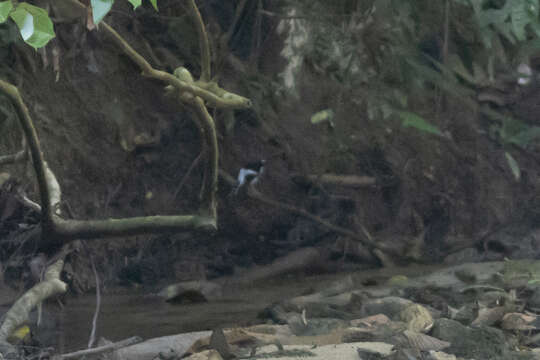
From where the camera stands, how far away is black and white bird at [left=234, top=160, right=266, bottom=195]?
5200 millimetres

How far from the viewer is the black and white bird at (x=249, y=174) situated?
520cm

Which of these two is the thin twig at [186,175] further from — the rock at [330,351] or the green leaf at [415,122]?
the rock at [330,351]

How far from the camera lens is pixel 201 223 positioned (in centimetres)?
332

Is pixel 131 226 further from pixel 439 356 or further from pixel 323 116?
pixel 323 116

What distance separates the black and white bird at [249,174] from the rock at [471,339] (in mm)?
2858

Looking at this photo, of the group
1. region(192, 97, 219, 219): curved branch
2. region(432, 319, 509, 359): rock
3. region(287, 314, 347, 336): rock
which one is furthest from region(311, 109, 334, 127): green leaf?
region(432, 319, 509, 359): rock

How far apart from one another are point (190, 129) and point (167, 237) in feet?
2.62

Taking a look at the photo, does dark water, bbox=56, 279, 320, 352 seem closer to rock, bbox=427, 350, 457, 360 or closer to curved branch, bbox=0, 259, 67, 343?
curved branch, bbox=0, 259, 67, 343

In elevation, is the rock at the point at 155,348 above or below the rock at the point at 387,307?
below

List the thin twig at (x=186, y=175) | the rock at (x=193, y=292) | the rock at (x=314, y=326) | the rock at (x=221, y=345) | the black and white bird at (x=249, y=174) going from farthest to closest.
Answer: the black and white bird at (x=249, y=174) < the thin twig at (x=186, y=175) < the rock at (x=193, y=292) < the rock at (x=314, y=326) < the rock at (x=221, y=345)

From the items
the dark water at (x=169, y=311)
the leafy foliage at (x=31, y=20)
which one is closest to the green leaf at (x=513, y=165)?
the dark water at (x=169, y=311)

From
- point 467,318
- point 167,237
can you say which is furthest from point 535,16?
point 167,237

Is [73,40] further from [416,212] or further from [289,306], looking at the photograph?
[416,212]

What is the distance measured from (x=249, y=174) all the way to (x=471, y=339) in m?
3.05
